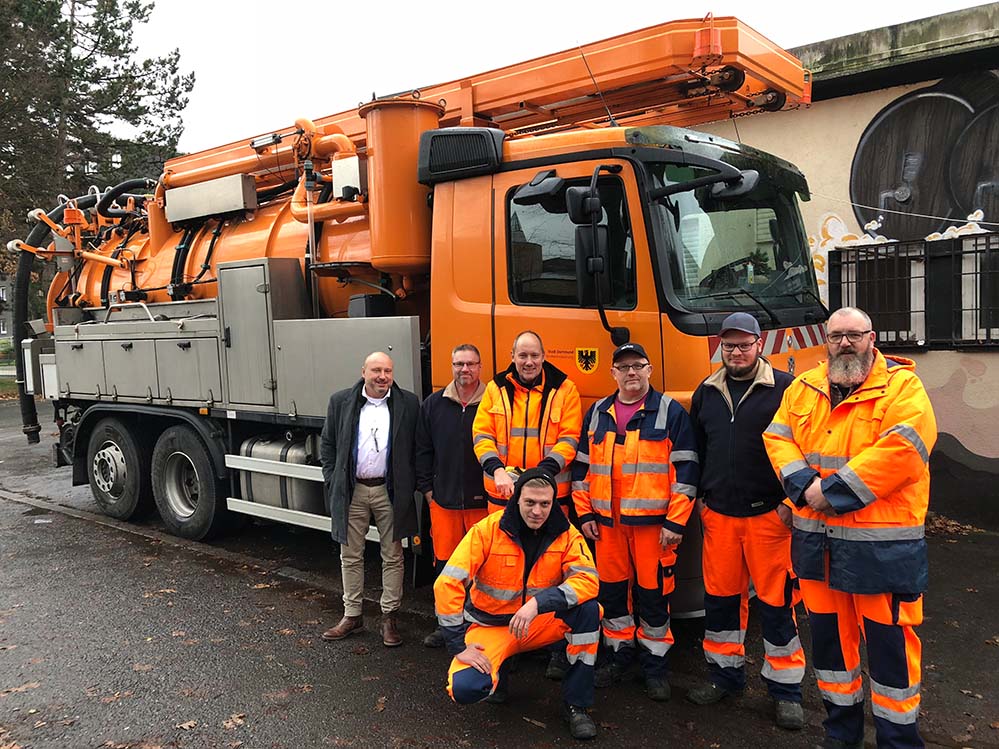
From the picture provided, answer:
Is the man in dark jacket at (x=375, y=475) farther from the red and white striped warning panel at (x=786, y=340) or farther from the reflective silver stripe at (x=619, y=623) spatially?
the red and white striped warning panel at (x=786, y=340)

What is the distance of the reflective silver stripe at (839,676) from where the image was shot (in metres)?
3.00

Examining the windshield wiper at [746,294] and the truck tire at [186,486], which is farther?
the truck tire at [186,486]

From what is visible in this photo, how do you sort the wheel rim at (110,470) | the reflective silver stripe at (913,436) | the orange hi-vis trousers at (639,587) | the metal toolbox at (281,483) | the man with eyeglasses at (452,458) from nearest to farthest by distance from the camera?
the reflective silver stripe at (913,436)
the orange hi-vis trousers at (639,587)
the man with eyeglasses at (452,458)
the metal toolbox at (281,483)
the wheel rim at (110,470)

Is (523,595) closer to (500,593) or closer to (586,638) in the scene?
(500,593)

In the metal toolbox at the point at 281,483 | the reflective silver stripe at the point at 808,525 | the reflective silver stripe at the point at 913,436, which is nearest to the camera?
the reflective silver stripe at the point at 913,436

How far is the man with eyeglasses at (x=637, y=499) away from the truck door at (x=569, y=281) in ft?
0.80

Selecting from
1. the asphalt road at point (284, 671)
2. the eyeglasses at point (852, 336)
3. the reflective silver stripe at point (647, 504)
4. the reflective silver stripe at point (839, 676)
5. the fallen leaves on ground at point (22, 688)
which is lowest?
the asphalt road at point (284, 671)

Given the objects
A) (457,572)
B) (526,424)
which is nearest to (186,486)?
(526,424)

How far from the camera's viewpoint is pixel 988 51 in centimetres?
618

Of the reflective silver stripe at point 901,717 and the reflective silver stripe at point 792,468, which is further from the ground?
the reflective silver stripe at point 792,468

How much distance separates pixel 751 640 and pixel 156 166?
23.4 meters

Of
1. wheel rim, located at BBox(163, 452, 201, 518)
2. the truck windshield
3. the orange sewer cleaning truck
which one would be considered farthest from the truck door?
wheel rim, located at BBox(163, 452, 201, 518)

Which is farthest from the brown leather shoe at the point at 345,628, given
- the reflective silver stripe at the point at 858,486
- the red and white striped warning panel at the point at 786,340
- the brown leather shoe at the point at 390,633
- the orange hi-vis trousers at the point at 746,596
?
the reflective silver stripe at the point at 858,486

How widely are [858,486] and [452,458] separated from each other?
2.10 meters
